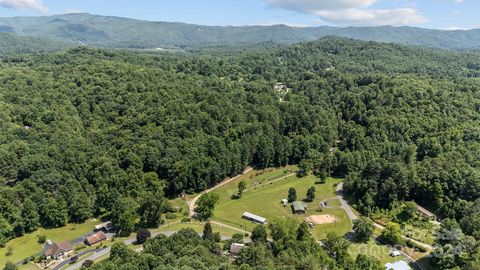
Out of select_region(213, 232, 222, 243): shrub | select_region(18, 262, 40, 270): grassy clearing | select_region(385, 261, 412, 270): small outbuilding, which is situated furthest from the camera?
select_region(213, 232, 222, 243): shrub

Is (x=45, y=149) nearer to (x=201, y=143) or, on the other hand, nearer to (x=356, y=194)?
(x=201, y=143)

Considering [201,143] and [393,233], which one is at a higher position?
[201,143]

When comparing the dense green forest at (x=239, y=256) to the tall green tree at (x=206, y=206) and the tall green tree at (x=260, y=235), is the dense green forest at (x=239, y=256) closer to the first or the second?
the tall green tree at (x=260, y=235)

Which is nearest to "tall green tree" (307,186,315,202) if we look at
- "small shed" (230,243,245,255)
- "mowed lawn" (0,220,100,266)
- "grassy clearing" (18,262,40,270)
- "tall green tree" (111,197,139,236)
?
"small shed" (230,243,245,255)

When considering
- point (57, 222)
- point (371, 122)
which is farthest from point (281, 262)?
point (371, 122)

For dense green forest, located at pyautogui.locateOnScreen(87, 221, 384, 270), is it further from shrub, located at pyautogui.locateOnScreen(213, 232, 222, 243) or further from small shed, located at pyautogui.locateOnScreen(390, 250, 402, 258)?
small shed, located at pyautogui.locateOnScreen(390, 250, 402, 258)
